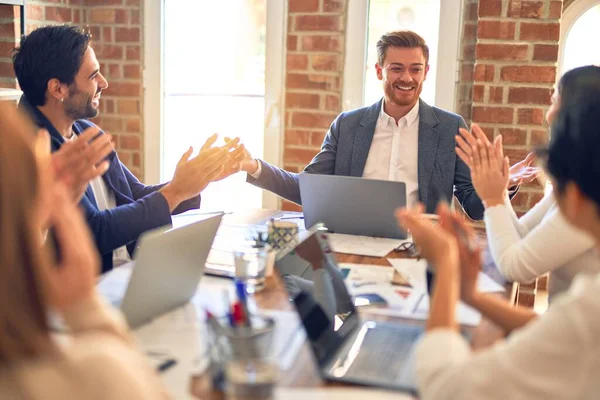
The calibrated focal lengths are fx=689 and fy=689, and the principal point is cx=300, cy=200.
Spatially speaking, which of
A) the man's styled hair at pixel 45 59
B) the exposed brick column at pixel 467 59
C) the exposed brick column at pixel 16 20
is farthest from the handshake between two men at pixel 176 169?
the exposed brick column at pixel 467 59

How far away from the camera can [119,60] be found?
3.63 m

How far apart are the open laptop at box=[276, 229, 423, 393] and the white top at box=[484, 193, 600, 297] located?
0.46 meters

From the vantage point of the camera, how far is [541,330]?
3.26ft

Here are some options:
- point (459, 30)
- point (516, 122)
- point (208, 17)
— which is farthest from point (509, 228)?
point (208, 17)

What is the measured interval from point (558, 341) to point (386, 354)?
0.42m

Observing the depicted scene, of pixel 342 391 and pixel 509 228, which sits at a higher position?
A: pixel 509 228

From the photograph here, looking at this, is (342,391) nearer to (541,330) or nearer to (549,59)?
(541,330)

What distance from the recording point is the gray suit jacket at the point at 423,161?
2.79m

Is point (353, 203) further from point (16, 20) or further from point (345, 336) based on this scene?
point (16, 20)

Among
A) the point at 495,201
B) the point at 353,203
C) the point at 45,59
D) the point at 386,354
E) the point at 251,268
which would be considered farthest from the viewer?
the point at 45,59

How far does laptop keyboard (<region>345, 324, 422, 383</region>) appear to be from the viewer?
4.10 ft

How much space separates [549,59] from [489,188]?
1.21 metres

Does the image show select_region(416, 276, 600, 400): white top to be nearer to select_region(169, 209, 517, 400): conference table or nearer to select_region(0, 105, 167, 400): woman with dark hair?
select_region(169, 209, 517, 400): conference table

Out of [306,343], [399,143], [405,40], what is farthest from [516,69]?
[306,343]
